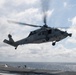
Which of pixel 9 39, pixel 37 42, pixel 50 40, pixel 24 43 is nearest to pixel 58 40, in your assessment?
pixel 50 40

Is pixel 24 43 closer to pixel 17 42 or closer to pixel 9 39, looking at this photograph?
pixel 17 42

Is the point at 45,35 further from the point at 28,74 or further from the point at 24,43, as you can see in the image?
the point at 28,74

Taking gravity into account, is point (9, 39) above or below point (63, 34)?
above

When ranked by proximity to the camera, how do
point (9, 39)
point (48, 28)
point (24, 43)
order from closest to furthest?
point (48, 28)
point (24, 43)
point (9, 39)

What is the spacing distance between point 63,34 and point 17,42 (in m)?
17.0

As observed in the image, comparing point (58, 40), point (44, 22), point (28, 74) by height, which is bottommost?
point (28, 74)

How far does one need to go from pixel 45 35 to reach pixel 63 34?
545cm

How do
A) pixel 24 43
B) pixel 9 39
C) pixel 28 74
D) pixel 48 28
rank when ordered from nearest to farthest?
pixel 28 74 → pixel 48 28 → pixel 24 43 → pixel 9 39

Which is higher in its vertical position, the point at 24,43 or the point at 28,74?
the point at 24,43

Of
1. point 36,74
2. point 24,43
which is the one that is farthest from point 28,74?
point 24,43

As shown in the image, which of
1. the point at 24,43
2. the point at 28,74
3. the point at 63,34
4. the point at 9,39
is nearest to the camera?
the point at 28,74

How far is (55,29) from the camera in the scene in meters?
57.7

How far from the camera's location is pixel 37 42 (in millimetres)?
61562

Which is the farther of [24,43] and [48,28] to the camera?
[24,43]
